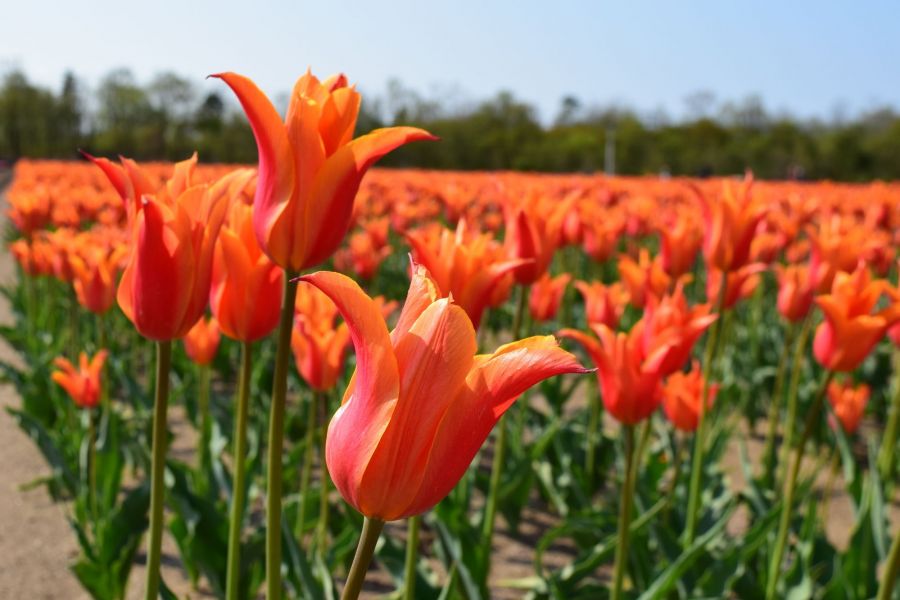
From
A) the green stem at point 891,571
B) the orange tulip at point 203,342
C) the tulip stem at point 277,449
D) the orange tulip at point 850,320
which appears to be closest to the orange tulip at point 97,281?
the orange tulip at point 203,342

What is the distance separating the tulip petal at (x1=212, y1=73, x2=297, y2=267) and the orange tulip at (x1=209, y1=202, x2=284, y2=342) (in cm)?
27

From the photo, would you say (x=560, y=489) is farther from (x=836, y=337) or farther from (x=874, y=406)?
(x=874, y=406)

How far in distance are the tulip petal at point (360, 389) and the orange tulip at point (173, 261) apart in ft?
1.63

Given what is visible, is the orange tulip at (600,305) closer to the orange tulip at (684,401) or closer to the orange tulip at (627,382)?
the orange tulip at (684,401)

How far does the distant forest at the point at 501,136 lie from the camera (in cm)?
3788

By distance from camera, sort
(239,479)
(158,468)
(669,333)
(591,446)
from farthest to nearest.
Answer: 1. (591,446)
2. (669,333)
3. (239,479)
4. (158,468)

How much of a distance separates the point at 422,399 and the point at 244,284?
2.51 ft

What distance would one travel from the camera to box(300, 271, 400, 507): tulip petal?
812 millimetres

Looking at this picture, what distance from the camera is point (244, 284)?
152cm

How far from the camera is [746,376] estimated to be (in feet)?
17.0

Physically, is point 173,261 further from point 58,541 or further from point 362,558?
point 58,541

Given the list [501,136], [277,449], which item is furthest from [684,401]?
[501,136]

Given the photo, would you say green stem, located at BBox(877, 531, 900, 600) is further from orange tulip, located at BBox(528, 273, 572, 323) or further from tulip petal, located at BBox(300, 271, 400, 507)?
orange tulip, located at BBox(528, 273, 572, 323)

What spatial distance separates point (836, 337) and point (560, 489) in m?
1.75
